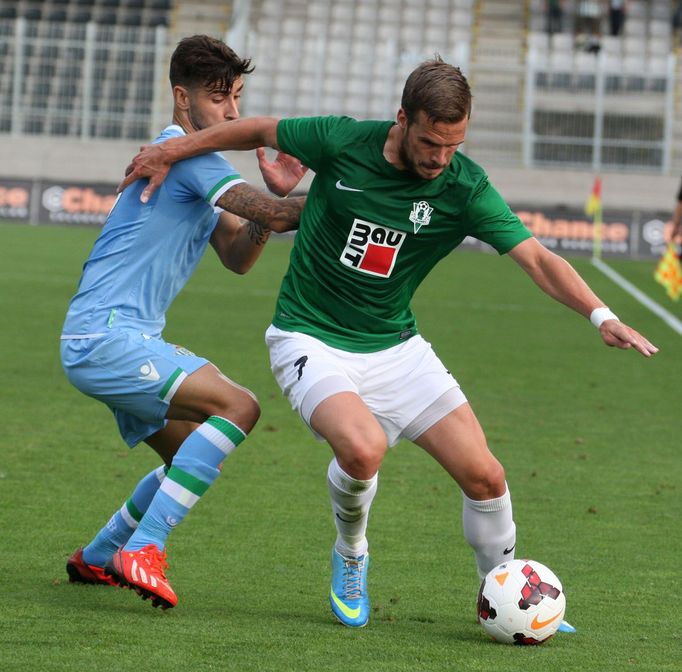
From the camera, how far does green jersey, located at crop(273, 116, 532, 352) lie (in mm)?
4715

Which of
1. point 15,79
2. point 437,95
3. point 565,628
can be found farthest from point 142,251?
point 15,79

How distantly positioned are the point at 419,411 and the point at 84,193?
71.4 feet

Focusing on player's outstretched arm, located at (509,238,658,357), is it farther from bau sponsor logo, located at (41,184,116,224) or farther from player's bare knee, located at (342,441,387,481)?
bau sponsor logo, located at (41,184,116,224)

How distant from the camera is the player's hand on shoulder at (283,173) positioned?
16.6ft

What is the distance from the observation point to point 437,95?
14.5 feet

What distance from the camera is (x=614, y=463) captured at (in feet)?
26.7

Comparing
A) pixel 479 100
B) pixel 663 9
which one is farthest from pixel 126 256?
pixel 663 9

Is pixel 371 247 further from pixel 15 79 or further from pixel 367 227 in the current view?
pixel 15 79

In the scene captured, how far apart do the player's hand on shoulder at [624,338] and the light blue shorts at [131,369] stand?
57.4 inches

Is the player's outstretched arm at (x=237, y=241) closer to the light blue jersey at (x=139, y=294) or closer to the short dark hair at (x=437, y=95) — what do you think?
the light blue jersey at (x=139, y=294)

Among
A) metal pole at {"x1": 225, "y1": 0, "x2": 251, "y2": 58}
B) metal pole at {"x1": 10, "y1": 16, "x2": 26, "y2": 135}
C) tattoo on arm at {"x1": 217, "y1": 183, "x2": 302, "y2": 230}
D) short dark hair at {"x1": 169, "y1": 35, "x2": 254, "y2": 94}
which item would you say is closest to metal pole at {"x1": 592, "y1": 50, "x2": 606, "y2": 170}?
metal pole at {"x1": 225, "y1": 0, "x2": 251, "y2": 58}

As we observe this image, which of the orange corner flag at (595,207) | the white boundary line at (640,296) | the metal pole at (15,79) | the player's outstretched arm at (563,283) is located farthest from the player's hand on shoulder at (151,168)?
the metal pole at (15,79)

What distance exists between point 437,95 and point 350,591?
1765 mm

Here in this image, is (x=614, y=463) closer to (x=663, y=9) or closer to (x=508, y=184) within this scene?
(x=508, y=184)
